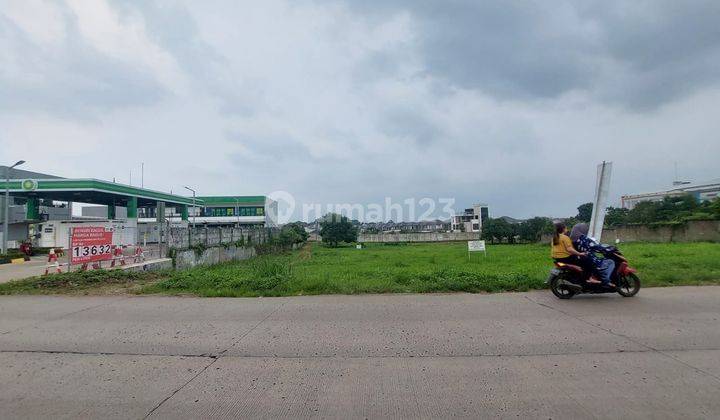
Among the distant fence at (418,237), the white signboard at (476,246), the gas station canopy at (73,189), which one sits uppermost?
the gas station canopy at (73,189)

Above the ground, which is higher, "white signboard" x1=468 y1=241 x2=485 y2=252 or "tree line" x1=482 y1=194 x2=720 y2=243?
"tree line" x1=482 y1=194 x2=720 y2=243

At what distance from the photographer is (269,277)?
1091 centimetres

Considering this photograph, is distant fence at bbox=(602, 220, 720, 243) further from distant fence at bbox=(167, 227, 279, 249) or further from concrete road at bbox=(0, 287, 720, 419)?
concrete road at bbox=(0, 287, 720, 419)

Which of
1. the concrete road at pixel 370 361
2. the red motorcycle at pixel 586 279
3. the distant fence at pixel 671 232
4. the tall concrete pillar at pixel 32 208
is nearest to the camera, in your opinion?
the concrete road at pixel 370 361

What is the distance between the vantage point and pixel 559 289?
8.58 m

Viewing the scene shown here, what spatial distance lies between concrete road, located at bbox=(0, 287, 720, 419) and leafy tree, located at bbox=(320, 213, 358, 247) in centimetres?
5990

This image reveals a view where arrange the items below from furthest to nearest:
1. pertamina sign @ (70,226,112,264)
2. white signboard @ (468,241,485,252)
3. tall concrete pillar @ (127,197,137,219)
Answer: tall concrete pillar @ (127,197,137,219) < white signboard @ (468,241,485,252) < pertamina sign @ (70,226,112,264)

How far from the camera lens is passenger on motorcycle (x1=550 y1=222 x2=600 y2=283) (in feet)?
27.9

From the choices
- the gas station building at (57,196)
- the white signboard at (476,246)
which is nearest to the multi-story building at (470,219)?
the gas station building at (57,196)

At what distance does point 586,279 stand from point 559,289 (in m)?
0.58

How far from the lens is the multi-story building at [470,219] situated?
104750 millimetres

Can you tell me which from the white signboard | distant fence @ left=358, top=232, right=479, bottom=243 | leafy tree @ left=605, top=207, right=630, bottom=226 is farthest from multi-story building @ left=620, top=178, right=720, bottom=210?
the white signboard

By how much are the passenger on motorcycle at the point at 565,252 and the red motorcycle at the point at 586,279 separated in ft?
0.42

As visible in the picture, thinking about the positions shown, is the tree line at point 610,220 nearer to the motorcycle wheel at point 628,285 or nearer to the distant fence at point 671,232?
the distant fence at point 671,232
